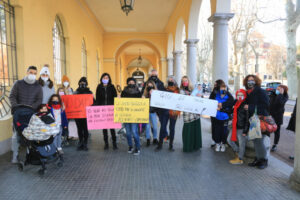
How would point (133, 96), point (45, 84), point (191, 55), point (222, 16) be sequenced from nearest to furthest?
point (45, 84) < point (133, 96) < point (222, 16) < point (191, 55)

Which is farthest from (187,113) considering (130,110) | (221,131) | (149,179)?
(149,179)

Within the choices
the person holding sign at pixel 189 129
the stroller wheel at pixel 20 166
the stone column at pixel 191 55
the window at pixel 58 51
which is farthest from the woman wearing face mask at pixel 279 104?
the window at pixel 58 51

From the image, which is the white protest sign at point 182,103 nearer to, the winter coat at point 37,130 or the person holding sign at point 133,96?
the person holding sign at point 133,96

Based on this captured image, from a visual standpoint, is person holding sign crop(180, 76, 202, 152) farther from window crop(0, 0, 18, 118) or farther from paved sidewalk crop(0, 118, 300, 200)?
window crop(0, 0, 18, 118)

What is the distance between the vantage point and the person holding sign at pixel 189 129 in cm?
501

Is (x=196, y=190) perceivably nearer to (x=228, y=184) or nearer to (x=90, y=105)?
(x=228, y=184)

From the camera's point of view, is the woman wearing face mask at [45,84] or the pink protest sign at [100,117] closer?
the woman wearing face mask at [45,84]

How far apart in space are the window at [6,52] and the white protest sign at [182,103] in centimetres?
341

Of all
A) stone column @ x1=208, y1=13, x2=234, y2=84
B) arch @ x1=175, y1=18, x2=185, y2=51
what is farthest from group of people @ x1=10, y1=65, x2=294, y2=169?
arch @ x1=175, y1=18, x2=185, y2=51

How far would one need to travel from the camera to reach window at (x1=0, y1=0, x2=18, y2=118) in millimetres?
4977

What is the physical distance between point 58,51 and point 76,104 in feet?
15.1

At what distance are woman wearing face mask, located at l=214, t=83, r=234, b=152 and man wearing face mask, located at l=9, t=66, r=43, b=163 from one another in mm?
3693

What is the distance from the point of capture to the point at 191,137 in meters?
5.03

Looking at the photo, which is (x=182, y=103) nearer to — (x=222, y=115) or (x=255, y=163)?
(x=222, y=115)
